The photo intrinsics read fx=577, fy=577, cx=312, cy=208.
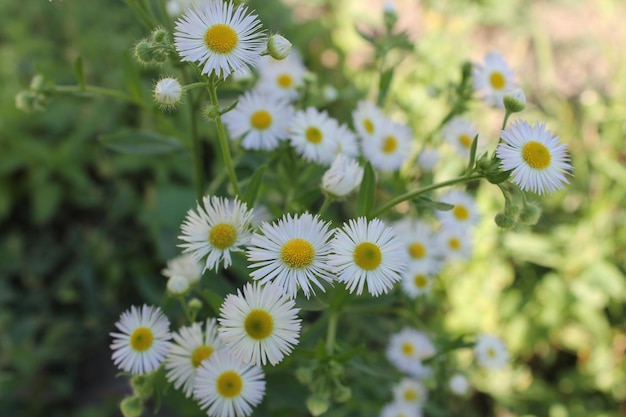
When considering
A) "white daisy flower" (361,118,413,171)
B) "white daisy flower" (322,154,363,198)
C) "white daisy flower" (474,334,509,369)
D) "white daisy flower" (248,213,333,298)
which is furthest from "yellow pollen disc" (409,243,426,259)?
"white daisy flower" (248,213,333,298)

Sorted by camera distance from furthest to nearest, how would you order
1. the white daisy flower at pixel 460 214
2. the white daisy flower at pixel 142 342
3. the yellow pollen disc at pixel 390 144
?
the white daisy flower at pixel 460 214 → the yellow pollen disc at pixel 390 144 → the white daisy flower at pixel 142 342

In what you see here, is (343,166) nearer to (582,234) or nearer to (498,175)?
→ (498,175)

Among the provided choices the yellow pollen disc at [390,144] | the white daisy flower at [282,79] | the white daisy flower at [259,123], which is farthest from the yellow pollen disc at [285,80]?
the yellow pollen disc at [390,144]

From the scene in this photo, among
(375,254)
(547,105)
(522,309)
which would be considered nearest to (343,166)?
(375,254)

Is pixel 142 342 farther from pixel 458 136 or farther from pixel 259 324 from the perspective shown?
pixel 458 136

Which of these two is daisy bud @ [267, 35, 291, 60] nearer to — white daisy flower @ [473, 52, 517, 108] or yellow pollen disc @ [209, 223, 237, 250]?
yellow pollen disc @ [209, 223, 237, 250]

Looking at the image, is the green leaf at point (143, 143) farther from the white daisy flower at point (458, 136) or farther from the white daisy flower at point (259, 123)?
the white daisy flower at point (458, 136)
